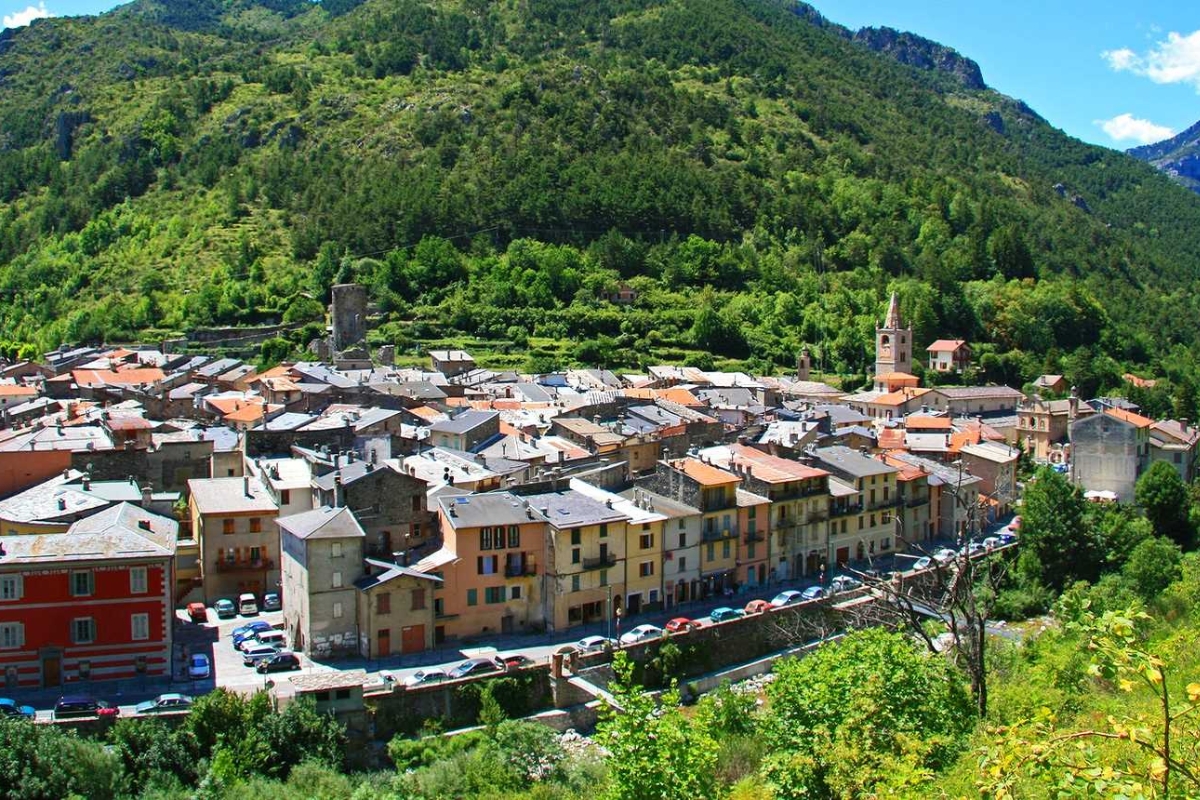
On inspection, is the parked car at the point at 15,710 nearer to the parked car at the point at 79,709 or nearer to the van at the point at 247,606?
the parked car at the point at 79,709

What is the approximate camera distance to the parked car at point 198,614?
135ft

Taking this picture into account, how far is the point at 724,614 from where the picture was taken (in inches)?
1735

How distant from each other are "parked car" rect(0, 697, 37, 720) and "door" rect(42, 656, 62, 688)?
1807 millimetres

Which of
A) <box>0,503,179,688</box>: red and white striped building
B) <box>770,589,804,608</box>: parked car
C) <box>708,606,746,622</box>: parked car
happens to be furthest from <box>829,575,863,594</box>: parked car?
<box>0,503,179,688</box>: red and white striped building

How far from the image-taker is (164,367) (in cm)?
9050

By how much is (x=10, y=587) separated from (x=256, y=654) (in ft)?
24.6

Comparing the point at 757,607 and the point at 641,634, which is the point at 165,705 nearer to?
the point at 641,634

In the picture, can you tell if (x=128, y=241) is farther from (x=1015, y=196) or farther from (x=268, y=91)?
(x=1015, y=196)

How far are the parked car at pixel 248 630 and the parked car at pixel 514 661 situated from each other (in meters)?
8.30

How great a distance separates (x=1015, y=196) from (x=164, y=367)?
461 ft

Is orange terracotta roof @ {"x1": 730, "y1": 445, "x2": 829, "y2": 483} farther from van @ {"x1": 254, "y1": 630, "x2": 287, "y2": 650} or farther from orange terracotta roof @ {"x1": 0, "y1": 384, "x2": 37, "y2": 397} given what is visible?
orange terracotta roof @ {"x1": 0, "y1": 384, "x2": 37, "y2": 397}

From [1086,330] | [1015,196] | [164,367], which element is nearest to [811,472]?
[164,367]

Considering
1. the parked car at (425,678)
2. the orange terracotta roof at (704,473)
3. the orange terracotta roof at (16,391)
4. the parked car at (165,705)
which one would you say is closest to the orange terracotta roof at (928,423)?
the orange terracotta roof at (704,473)

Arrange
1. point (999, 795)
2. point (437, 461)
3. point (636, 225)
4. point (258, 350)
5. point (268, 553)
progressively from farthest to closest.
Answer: point (636, 225) < point (258, 350) < point (437, 461) < point (268, 553) < point (999, 795)
